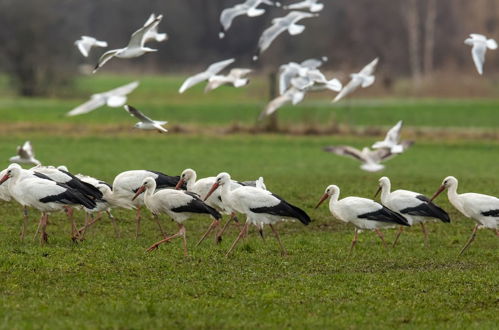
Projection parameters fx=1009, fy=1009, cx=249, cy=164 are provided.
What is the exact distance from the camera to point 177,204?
14.1 metres

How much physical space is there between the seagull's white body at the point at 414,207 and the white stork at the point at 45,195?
447 centimetres

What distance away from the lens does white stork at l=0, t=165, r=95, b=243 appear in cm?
1388

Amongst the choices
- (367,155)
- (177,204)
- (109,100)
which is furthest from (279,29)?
(177,204)

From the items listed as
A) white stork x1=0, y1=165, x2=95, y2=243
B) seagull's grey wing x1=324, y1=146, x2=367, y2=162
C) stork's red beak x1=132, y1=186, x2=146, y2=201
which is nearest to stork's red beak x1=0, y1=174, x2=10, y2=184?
white stork x1=0, y1=165, x2=95, y2=243

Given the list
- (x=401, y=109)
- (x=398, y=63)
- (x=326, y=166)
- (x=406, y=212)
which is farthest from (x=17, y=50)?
(x=406, y=212)

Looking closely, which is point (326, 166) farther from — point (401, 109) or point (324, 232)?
point (401, 109)

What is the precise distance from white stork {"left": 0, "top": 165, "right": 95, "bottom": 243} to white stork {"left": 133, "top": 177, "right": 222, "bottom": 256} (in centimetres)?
90

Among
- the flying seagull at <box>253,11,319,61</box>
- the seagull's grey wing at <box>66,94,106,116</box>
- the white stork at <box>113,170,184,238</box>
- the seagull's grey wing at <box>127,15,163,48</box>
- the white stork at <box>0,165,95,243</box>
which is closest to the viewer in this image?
the white stork at <box>0,165,95,243</box>

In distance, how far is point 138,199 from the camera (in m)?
15.4

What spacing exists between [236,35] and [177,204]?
9024cm

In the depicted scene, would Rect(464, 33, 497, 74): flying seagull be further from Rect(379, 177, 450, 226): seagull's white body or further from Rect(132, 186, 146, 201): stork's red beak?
Rect(132, 186, 146, 201): stork's red beak

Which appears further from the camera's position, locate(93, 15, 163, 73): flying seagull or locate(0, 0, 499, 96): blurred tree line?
locate(0, 0, 499, 96): blurred tree line

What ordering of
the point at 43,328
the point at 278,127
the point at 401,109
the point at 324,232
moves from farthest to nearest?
the point at 401,109, the point at 278,127, the point at 324,232, the point at 43,328

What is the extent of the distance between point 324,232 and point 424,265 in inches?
135
